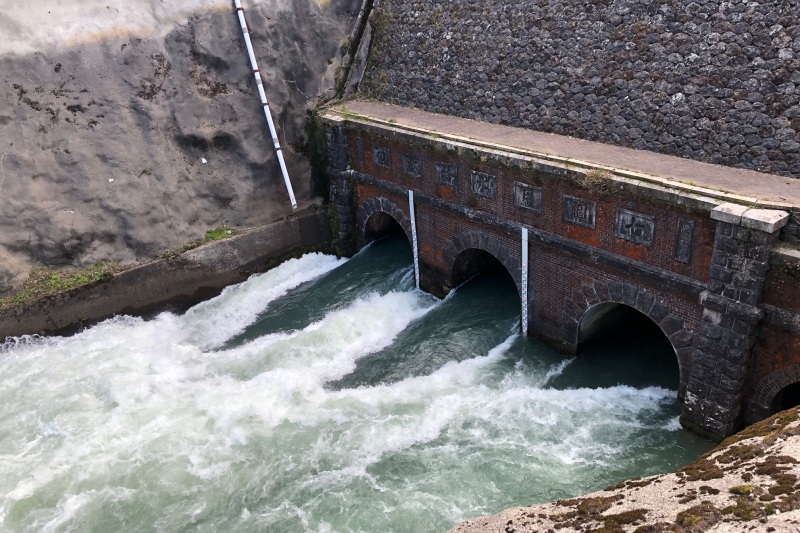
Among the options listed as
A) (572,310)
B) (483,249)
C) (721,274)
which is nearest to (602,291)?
(572,310)

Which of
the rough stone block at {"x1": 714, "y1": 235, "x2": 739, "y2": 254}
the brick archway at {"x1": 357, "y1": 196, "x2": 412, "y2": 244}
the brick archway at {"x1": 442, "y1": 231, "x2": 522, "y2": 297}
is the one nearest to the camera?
the rough stone block at {"x1": 714, "y1": 235, "x2": 739, "y2": 254}

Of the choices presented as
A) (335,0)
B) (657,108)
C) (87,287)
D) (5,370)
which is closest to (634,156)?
(657,108)

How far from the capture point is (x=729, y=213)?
889 cm

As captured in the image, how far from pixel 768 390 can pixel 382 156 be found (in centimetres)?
1010

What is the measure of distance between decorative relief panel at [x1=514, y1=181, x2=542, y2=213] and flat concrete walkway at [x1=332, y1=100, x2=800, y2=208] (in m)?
0.67

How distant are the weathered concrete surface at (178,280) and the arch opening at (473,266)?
5.11 metres

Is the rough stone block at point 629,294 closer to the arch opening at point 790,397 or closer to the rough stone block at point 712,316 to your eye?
the rough stone block at point 712,316

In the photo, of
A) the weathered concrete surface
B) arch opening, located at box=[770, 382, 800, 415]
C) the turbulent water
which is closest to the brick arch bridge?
arch opening, located at box=[770, 382, 800, 415]

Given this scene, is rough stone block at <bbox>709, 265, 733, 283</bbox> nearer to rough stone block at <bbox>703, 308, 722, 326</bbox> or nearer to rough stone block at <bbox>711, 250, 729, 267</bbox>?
rough stone block at <bbox>711, 250, 729, 267</bbox>

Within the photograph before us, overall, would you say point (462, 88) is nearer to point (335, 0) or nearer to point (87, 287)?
point (335, 0)

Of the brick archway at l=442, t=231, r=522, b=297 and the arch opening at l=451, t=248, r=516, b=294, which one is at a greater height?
the brick archway at l=442, t=231, r=522, b=297

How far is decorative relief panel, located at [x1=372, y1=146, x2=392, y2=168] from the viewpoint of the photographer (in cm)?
1584

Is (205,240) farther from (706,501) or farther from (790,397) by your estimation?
(706,501)

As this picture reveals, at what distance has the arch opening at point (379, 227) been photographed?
18.2m
